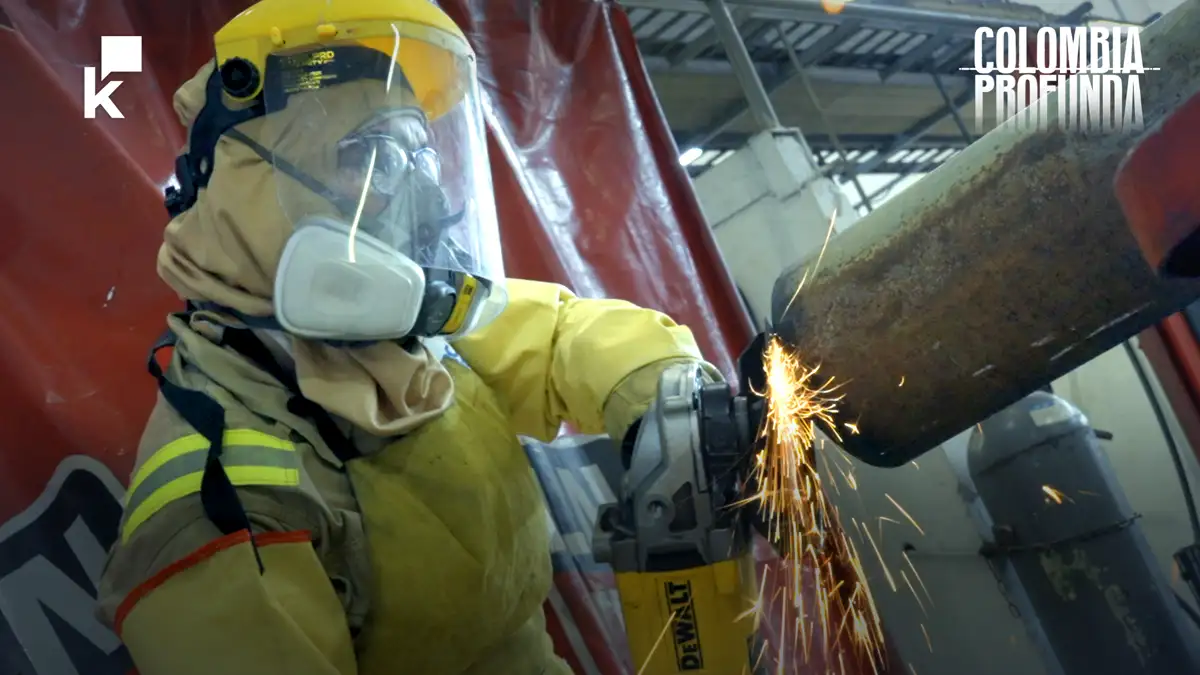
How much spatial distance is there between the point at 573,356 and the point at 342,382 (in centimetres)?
36

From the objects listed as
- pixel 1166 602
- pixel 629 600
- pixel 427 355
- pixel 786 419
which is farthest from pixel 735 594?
pixel 1166 602

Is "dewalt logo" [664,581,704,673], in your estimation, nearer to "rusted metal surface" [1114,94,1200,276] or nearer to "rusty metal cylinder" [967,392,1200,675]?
"rusted metal surface" [1114,94,1200,276]

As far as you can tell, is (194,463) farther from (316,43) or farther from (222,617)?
(316,43)

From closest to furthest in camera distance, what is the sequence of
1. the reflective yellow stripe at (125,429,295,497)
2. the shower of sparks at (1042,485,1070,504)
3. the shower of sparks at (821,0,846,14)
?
the reflective yellow stripe at (125,429,295,497)
the shower of sparks at (1042,485,1070,504)
the shower of sparks at (821,0,846,14)

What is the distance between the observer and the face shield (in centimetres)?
121

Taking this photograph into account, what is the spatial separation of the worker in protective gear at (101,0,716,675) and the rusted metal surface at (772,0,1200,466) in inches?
10.8

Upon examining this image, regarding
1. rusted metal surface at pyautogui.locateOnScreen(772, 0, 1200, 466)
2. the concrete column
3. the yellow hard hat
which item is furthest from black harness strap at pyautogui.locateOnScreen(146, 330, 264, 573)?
the concrete column

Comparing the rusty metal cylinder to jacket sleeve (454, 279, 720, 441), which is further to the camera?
the rusty metal cylinder

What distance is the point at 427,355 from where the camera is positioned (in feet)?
4.47

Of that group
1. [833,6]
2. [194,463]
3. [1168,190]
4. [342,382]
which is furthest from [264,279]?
[833,6]

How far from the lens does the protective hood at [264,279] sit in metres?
1.26

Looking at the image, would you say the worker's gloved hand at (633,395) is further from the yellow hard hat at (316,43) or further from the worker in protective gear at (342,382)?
the yellow hard hat at (316,43)

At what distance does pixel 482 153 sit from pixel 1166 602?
196 centimetres

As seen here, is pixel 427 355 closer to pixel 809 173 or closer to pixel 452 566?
pixel 452 566
